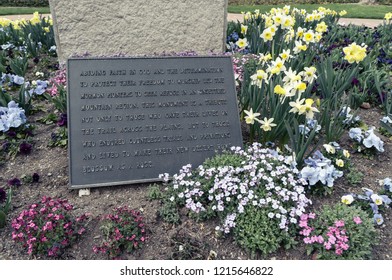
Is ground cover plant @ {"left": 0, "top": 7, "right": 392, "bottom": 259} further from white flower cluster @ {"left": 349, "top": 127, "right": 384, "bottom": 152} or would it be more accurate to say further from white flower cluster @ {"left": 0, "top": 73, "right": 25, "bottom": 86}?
white flower cluster @ {"left": 0, "top": 73, "right": 25, "bottom": 86}

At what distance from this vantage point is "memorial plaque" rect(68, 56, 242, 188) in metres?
2.95

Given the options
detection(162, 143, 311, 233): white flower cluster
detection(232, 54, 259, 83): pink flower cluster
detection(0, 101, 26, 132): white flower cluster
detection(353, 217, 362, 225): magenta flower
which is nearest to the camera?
detection(353, 217, 362, 225): magenta flower

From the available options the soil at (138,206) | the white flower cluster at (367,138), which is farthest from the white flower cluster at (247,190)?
the white flower cluster at (367,138)

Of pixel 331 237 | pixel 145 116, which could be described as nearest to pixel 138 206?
pixel 145 116

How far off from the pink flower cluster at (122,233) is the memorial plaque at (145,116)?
0.44 meters

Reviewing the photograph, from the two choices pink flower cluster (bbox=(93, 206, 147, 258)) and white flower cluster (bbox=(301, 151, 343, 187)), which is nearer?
pink flower cluster (bbox=(93, 206, 147, 258))

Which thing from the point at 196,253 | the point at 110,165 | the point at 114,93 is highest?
the point at 114,93

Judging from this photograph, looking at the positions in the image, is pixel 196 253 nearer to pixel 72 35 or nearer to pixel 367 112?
pixel 367 112

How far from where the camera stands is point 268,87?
3.26 m

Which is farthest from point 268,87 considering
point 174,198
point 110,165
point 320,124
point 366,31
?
point 366,31

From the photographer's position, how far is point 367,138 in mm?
3305

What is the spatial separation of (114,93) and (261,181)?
1.42 meters

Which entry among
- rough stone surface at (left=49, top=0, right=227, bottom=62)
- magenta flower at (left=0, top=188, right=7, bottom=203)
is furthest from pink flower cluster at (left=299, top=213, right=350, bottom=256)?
rough stone surface at (left=49, top=0, right=227, bottom=62)

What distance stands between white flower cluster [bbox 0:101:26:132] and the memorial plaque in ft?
2.52
